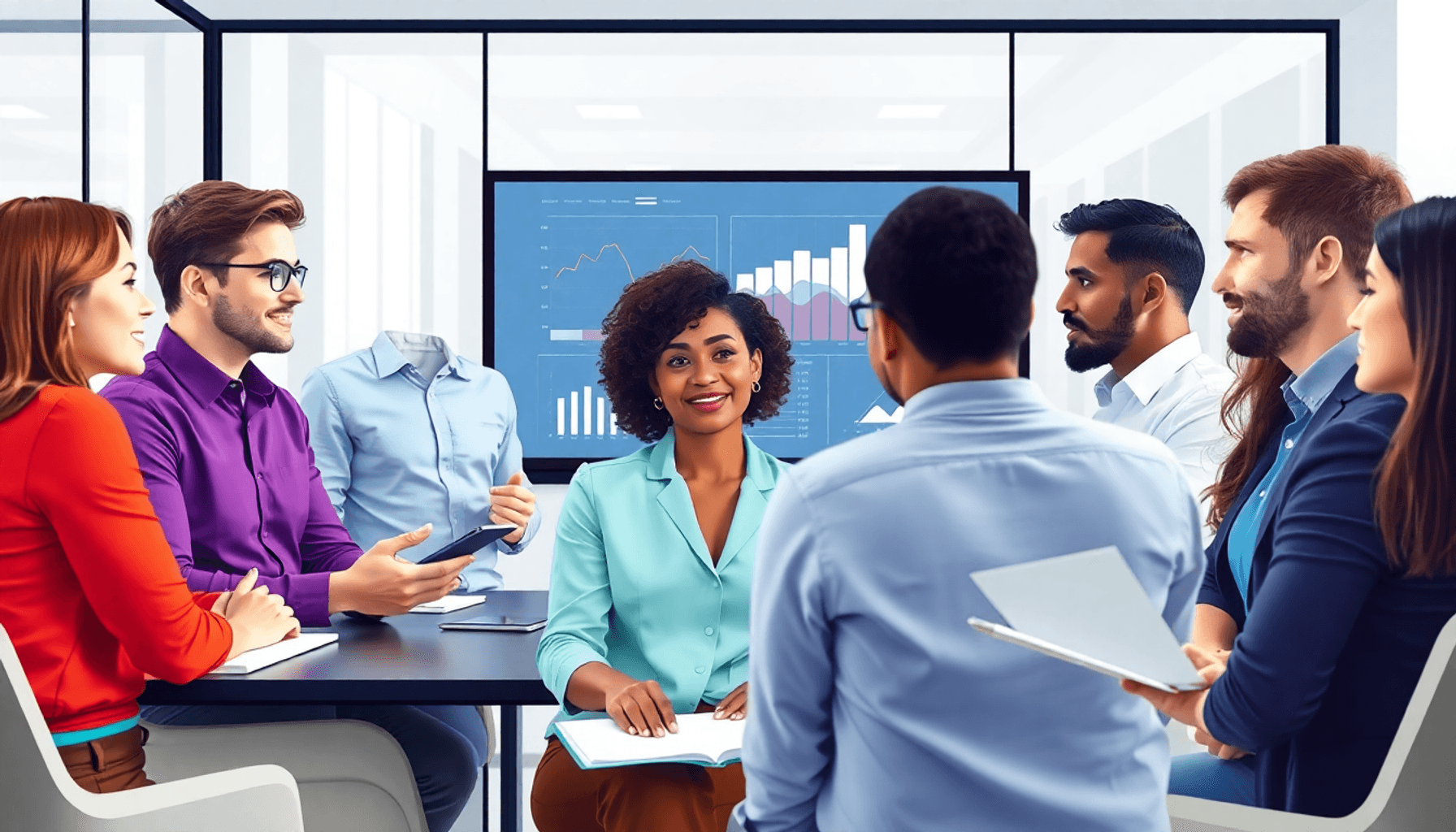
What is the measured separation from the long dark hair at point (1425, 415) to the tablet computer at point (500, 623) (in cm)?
167

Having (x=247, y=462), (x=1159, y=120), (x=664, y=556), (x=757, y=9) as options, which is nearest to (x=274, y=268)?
(x=247, y=462)

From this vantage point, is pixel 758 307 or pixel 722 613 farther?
pixel 758 307

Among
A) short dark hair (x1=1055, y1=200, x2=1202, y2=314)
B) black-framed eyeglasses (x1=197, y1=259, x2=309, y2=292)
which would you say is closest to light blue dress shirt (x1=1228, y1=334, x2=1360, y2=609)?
short dark hair (x1=1055, y1=200, x2=1202, y2=314)

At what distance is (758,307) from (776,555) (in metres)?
1.32

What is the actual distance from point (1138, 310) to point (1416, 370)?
74.6 inches

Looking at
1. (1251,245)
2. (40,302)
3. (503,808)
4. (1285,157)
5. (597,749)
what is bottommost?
(503,808)

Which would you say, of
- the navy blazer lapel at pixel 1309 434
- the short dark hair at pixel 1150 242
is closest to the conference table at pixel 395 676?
the navy blazer lapel at pixel 1309 434

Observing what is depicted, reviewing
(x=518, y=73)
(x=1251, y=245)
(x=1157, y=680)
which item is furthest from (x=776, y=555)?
(x=518, y=73)

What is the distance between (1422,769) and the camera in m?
1.46

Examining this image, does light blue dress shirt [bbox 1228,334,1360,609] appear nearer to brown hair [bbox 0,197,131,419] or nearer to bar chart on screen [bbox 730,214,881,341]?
brown hair [bbox 0,197,131,419]

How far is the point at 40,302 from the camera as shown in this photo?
5.80 feet

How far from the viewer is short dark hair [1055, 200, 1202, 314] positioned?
10.8 feet

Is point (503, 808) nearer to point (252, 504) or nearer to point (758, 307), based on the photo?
point (252, 504)

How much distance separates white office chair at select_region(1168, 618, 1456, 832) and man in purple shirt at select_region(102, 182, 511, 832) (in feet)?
5.56
